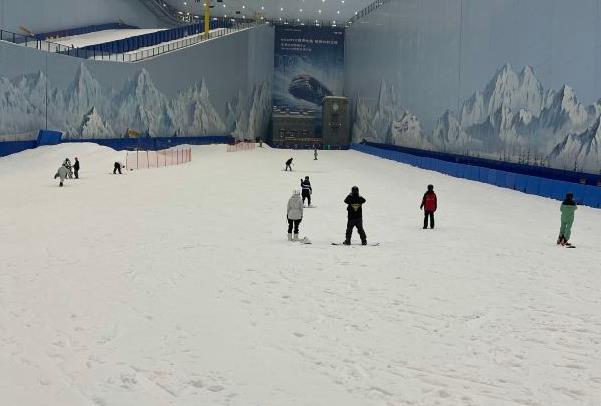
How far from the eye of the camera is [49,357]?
20.4 ft

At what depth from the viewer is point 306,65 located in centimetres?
7831

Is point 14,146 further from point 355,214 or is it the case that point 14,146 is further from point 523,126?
point 355,214

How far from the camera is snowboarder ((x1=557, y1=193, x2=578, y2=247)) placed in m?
13.5

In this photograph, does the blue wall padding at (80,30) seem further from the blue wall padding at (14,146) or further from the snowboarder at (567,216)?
the snowboarder at (567,216)

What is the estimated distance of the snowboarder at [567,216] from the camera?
44.2ft

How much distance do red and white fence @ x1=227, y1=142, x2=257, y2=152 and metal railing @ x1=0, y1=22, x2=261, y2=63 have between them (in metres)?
11.0

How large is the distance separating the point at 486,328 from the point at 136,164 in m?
33.7

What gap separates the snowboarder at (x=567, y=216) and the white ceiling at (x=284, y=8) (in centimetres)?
6283

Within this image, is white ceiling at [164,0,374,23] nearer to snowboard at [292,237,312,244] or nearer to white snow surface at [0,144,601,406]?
white snow surface at [0,144,601,406]

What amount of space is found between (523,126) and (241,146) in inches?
1626

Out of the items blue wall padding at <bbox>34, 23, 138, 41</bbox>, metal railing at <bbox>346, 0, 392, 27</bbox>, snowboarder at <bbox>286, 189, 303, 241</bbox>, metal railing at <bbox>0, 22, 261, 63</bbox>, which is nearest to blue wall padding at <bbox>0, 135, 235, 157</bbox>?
metal railing at <bbox>0, 22, 261, 63</bbox>

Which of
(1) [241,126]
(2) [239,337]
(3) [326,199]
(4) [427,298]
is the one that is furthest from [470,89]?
(1) [241,126]

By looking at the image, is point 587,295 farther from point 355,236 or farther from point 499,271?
point 355,236

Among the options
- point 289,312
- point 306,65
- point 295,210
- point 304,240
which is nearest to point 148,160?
point 295,210
